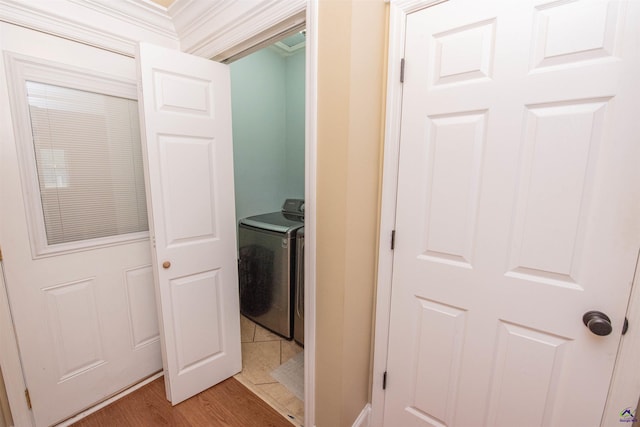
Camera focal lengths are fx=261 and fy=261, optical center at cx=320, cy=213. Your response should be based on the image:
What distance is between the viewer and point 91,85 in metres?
1.41

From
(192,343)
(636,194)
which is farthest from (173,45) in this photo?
(636,194)

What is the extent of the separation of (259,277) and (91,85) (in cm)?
171

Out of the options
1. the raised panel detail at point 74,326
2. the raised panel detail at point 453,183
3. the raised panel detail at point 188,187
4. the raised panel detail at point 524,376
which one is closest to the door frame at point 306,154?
the raised panel detail at point 74,326

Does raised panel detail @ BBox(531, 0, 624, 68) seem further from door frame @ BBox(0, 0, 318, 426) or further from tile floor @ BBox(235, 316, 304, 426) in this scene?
tile floor @ BBox(235, 316, 304, 426)

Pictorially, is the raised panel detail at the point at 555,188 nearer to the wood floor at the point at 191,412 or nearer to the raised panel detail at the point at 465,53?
the raised panel detail at the point at 465,53

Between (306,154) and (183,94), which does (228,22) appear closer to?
(183,94)

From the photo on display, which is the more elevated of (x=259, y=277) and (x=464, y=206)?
(x=464, y=206)

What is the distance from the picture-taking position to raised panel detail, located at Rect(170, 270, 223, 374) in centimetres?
152

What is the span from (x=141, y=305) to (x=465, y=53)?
7.18ft

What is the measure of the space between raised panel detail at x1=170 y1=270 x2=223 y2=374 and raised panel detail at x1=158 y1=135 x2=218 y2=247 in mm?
264

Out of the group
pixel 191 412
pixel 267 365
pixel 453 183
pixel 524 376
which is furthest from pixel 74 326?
pixel 524 376

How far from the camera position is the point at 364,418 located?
138 cm

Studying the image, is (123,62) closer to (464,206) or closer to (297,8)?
(297,8)

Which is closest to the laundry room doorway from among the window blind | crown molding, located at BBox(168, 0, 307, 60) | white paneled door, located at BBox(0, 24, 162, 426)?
crown molding, located at BBox(168, 0, 307, 60)
